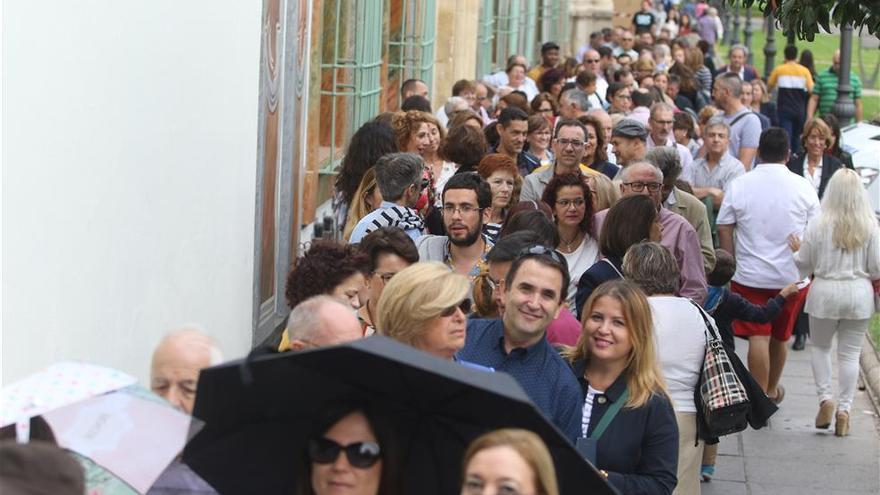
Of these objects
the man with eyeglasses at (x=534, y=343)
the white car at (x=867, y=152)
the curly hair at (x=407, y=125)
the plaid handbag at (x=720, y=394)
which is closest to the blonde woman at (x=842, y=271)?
the curly hair at (x=407, y=125)

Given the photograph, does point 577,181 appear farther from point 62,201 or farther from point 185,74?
point 62,201

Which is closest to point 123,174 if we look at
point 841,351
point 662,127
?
point 841,351

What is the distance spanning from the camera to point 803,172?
14016 mm

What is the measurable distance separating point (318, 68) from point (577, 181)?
163 inches

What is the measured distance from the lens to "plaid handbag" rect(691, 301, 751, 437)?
6.88 m

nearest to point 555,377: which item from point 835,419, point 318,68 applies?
point 835,419

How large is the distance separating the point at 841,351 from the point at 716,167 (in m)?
2.55

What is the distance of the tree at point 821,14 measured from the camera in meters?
6.80

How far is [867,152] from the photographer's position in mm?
18047

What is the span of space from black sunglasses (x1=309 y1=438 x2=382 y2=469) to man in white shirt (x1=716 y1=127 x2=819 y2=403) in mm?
7444

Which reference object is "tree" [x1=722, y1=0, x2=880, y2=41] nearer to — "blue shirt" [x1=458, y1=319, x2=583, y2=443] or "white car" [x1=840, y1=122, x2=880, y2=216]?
"blue shirt" [x1=458, y1=319, x2=583, y2=443]

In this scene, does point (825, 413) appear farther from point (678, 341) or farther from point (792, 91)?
point (792, 91)

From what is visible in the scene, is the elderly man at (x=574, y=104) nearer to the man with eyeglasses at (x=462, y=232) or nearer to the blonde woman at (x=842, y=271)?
the blonde woman at (x=842, y=271)

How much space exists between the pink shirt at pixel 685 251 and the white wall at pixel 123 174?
212cm
